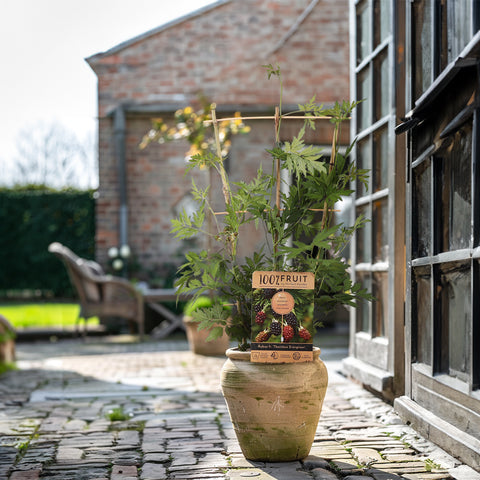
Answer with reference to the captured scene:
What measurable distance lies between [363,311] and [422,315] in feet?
4.54

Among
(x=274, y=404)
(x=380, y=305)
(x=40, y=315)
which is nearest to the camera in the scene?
(x=274, y=404)

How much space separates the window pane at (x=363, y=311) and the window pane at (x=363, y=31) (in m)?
1.54

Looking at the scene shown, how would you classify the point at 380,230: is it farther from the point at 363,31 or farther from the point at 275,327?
the point at 275,327

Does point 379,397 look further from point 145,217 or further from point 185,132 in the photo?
point 145,217

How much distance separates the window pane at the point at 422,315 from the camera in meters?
3.57

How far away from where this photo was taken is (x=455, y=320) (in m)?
3.20

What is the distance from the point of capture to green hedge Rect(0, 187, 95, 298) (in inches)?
513

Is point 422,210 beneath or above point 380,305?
above

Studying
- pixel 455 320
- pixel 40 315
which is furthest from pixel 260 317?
pixel 40 315

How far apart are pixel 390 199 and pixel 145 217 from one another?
22.2ft

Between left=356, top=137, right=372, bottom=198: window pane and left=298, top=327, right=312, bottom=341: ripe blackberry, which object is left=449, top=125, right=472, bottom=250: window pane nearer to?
left=298, top=327, right=312, bottom=341: ripe blackberry

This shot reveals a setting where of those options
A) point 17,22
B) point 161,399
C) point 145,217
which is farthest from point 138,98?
point 161,399

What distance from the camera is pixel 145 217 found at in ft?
34.9

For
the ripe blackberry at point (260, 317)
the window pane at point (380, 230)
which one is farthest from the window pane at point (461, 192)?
the window pane at point (380, 230)
